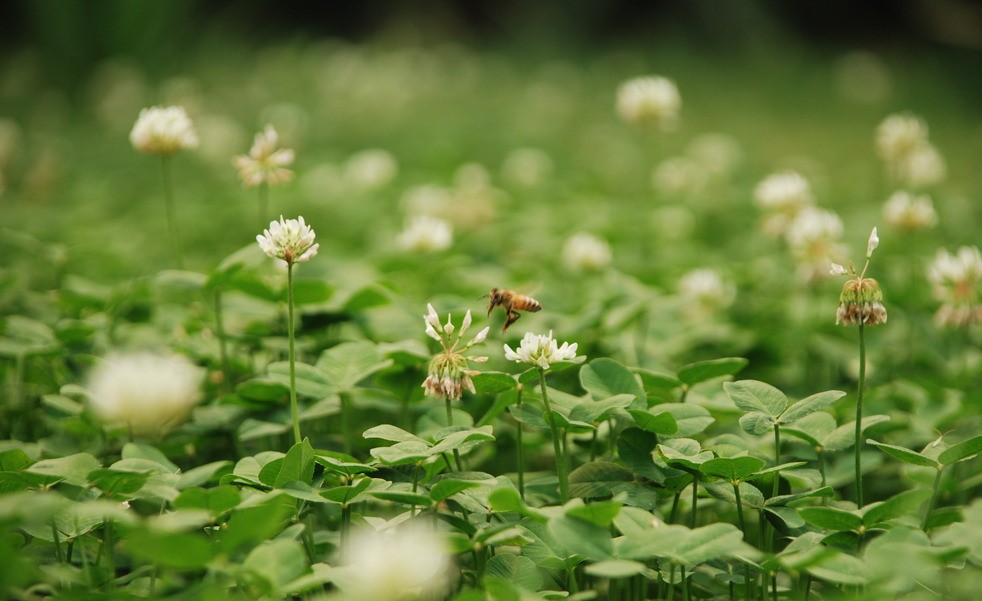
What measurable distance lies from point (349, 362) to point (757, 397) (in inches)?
25.4

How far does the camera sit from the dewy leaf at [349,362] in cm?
148

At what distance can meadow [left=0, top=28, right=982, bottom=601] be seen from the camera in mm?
1130

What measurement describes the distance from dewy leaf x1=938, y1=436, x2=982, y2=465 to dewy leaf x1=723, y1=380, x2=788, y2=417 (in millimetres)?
209

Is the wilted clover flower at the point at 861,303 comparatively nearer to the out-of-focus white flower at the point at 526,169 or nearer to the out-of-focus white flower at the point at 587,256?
the out-of-focus white flower at the point at 587,256

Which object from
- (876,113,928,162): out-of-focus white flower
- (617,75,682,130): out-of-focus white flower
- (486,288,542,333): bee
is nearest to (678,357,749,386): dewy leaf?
(486,288,542,333): bee

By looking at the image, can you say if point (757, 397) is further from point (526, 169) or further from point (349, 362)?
point (526, 169)

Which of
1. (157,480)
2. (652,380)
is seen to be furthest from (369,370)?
(652,380)

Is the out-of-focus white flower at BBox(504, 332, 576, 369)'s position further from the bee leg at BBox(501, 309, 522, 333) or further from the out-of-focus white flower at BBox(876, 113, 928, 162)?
the out-of-focus white flower at BBox(876, 113, 928, 162)

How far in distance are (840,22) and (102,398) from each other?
8.66 m

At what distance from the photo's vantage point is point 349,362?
154 cm

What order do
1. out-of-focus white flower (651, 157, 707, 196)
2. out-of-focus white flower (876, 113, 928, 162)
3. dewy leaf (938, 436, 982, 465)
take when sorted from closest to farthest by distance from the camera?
dewy leaf (938, 436, 982, 465) < out-of-focus white flower (876, 113, 928, 162) < out-of-focus white flower (651, 157, 707, 196)

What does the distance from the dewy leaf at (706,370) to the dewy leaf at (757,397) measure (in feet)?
0.47

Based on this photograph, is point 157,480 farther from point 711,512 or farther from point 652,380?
point 711,512

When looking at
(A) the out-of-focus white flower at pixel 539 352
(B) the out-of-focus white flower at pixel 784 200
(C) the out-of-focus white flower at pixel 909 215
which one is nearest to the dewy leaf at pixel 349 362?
(A) the out-of-focus white flower at pixel 539 352
